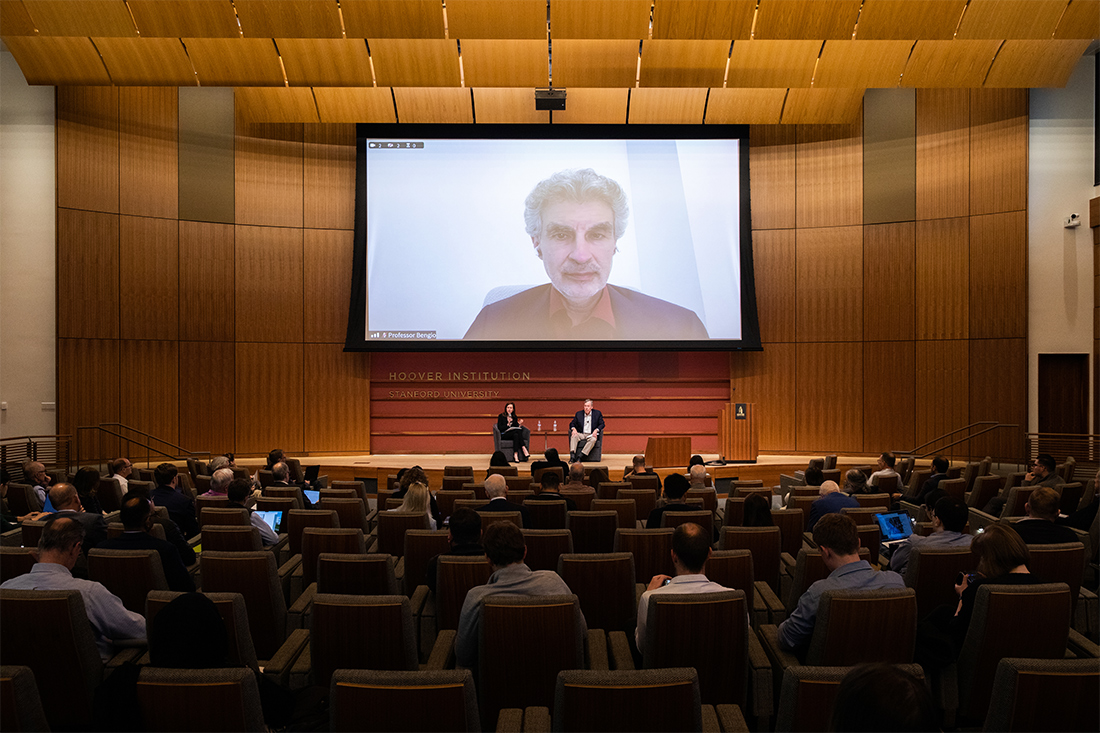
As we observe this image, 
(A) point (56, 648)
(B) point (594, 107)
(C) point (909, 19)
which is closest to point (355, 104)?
(B) point (594, 107)

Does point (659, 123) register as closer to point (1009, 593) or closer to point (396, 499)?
point (396, 499)

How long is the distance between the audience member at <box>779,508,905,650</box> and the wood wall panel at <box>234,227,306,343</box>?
452 inches

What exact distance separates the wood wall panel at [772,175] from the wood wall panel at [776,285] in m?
0.30

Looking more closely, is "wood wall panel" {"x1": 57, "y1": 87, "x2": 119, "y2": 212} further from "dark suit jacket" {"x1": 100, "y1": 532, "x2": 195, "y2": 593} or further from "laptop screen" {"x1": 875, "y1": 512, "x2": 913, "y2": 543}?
"laptop screen" {"x1": 875, "y1": 512, "x2": 913, "y2": 543}

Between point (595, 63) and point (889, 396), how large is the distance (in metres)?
7.24

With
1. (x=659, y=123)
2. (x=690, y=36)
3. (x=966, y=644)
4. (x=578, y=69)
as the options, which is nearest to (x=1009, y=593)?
(x=966, y=644)

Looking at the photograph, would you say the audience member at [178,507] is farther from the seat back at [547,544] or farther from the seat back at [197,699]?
the seat back at [197,699]

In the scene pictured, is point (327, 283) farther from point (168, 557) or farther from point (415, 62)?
point (168, 557)

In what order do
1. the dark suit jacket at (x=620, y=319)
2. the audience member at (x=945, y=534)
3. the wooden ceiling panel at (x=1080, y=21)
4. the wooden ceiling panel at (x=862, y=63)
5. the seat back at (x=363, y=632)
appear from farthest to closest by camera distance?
the dark suit jacket at (x=620, y=319), the wooden ceiling panel at (x=862, y=63), the wooden ceiling panel at (x=1080, y=21), the audience member at (x=945, y=534), the seat back at (x=363, y=632)

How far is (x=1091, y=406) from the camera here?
11289 mm

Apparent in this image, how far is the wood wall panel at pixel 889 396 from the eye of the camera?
12664mm

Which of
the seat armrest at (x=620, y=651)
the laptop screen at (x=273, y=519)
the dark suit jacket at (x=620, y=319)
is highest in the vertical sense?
the dark suit jacket at (x=620, y=319)

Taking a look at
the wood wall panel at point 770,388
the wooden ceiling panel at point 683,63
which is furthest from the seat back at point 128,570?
the wood wall panel at point 770,388

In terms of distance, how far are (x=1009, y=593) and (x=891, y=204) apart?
1165 cm
